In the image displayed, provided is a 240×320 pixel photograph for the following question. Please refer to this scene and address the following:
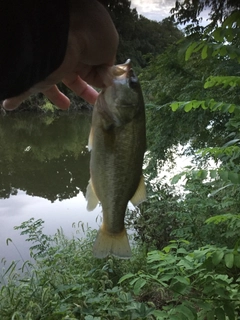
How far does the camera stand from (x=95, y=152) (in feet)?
4.34

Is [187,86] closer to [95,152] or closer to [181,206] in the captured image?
[181,206]

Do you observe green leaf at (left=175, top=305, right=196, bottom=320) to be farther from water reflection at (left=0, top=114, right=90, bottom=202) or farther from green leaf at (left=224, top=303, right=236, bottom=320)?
water reflection at (left=0, top=114, right=90, bottom=202)

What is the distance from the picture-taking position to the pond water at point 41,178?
21.2ft

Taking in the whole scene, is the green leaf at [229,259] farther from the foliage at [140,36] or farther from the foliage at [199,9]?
the foliage at [140,36]

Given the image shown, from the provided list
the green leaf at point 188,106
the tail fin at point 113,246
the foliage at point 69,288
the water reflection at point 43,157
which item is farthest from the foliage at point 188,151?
the water reflection at point 43,157

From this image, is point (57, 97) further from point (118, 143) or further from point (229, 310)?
point (229, 310)

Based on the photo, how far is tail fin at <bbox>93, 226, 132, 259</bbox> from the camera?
142cm

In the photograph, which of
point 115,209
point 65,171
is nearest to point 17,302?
point 115,209

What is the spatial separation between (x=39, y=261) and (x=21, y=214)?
341 cm

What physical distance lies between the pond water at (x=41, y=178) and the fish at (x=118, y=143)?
167 inches

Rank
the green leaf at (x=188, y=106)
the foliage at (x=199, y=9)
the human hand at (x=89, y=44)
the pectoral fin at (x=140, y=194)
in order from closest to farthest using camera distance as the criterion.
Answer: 1. the human hand at (x=89, y=44)
2. the pectoral fin at (x=140, y=194)
3. the green leaf at (x=188, y=106)
4. the foliage at (x=199, y=9)

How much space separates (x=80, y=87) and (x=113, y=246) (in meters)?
0.63

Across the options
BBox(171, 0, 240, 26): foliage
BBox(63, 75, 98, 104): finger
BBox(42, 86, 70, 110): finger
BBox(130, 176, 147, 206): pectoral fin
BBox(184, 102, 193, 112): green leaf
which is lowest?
BBox(130, 176, 147, 206): pectoral fin

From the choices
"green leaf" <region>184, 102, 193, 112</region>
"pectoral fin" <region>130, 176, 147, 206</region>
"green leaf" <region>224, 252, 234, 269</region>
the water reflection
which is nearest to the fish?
"pectoral fin" <region>130, 176, 147, 206</region>
